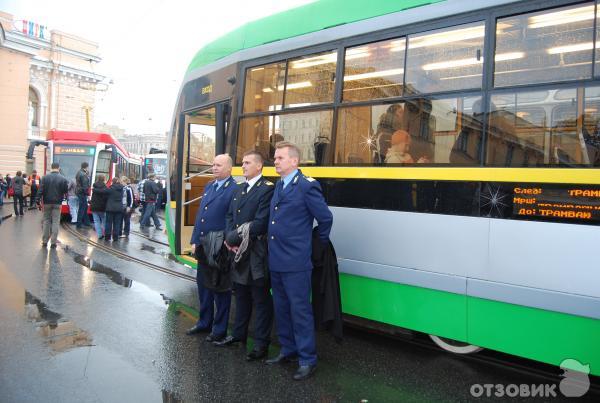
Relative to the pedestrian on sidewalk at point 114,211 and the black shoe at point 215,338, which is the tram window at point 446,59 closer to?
the black shoe at point 215,338

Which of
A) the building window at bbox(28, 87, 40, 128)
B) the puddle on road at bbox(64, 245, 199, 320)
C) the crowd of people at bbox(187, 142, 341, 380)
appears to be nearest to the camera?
the crowd of people at bbox(187, 142, 341, 380)

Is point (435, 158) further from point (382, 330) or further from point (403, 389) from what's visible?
point (382, 330)

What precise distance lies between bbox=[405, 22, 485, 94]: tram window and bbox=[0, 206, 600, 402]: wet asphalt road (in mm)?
2473

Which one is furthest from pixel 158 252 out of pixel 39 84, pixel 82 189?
pixel 39 84

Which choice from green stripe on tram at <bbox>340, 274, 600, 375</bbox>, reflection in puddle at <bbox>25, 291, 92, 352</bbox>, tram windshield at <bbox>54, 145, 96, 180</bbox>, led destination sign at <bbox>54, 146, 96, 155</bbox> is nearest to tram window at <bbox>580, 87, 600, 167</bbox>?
green stripe on tram at <bbox>340, 274, 600, 375</bbox>

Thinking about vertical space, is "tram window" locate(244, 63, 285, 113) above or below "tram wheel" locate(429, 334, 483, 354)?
above

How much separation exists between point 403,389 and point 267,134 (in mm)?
3040

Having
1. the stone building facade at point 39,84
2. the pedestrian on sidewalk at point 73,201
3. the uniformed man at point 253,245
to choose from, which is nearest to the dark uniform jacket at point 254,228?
the uniformed man at point 253,245

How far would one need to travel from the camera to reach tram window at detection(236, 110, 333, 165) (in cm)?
497

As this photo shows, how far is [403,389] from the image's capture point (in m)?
3.92

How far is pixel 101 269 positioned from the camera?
28.3 ft

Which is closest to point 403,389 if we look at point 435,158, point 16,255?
point 435,158

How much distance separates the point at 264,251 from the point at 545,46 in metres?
2.79

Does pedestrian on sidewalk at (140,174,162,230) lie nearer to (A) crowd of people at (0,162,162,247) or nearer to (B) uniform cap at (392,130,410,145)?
(A) crowd of people at (0,162,162,247)
